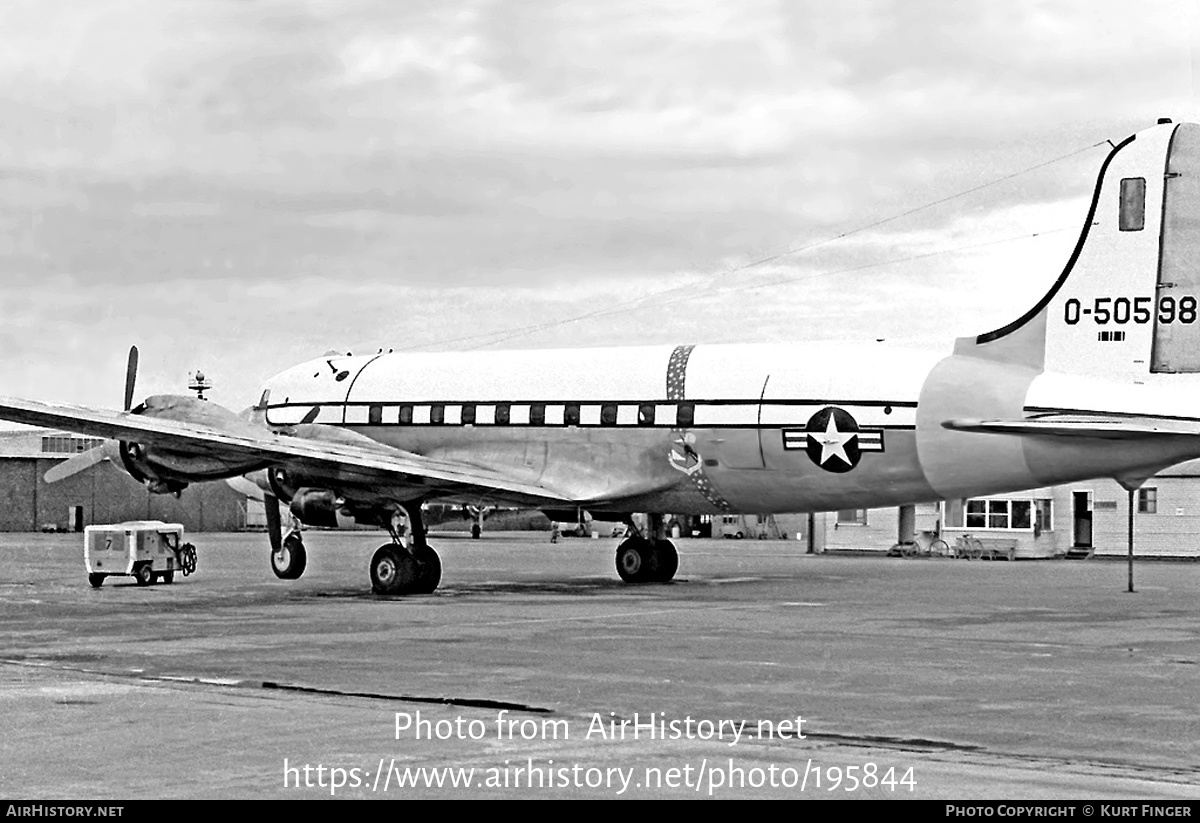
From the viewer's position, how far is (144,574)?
31.7 metres

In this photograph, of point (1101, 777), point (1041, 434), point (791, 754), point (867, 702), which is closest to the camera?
point (1101, 777)

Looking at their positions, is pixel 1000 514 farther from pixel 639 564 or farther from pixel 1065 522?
pixel 639 564

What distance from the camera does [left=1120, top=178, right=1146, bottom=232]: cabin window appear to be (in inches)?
1094

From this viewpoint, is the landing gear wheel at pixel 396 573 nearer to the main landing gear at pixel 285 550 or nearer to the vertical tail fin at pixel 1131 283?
the main landing gear at pixel 285 550

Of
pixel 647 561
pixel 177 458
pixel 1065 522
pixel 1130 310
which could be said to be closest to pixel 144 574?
pixel 177 458

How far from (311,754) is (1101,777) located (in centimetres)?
503

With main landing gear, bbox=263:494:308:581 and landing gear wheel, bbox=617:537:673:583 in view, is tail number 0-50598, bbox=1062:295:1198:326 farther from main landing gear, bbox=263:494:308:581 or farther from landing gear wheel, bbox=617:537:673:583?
main landing gear, bbox=263:494:308:581

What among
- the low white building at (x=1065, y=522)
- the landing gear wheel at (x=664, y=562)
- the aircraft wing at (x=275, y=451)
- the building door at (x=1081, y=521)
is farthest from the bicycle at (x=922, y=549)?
the aircraft wing at (x=275, y=451)

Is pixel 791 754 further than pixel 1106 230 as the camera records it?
No

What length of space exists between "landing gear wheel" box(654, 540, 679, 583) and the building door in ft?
81.6

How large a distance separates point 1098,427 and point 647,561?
408 inches

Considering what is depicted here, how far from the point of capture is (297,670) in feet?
52.1

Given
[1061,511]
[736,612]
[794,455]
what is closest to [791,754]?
[736,612]

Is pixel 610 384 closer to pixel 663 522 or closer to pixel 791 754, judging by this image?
pixel 663 522
